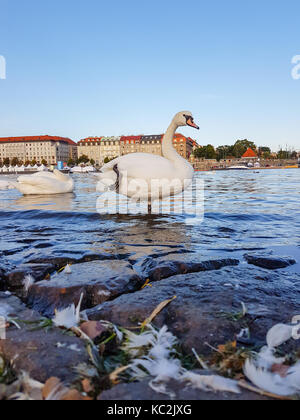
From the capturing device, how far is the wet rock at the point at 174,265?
2082mm

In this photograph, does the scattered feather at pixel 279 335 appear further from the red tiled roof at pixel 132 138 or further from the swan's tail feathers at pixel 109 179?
the red tiled roof at pixel 132 138

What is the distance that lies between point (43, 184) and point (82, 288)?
745 centimetres

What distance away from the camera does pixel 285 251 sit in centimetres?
278

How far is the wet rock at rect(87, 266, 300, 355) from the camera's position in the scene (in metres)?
1.24

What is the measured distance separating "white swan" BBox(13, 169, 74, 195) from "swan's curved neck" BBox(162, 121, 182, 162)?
171 inches

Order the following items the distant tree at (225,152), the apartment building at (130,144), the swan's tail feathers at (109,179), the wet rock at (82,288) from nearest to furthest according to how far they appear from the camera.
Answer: the wet rock at (82,288)
the swan's tail feathers at (109,179)
the distant tree at (225,152)
the apartment building at (130,144)

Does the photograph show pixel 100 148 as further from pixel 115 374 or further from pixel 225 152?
pixel 115 374

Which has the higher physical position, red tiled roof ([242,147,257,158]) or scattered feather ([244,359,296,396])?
red tiled roof ([242,147,257,158])

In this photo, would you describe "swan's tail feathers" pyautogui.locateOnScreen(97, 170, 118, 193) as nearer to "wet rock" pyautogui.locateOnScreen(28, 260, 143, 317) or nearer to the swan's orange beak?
the swan's orange beak

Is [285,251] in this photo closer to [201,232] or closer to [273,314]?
[201,232]

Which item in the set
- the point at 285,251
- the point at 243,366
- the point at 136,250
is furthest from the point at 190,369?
the point at 285,251

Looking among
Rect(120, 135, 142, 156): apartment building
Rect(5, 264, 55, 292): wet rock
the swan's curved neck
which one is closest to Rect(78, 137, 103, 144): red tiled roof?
Rect(120, 135, 142, 156): apartment building

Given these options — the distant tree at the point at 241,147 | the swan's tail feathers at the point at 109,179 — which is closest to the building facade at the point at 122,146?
the distant tree at the point at 241,147

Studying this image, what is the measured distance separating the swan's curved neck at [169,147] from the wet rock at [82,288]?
3201 millimetres
